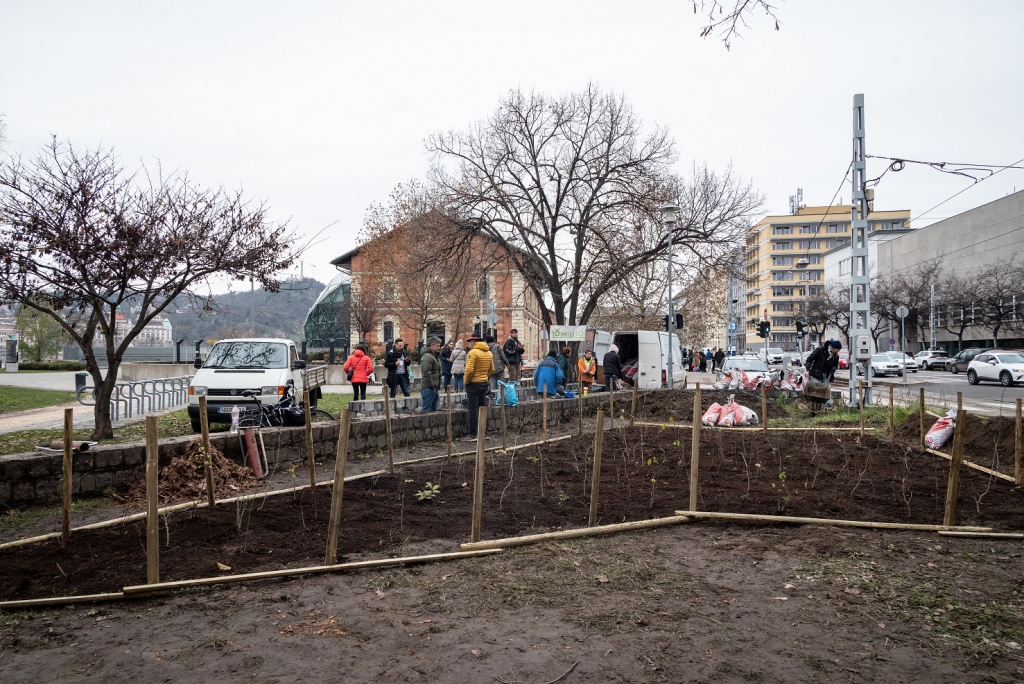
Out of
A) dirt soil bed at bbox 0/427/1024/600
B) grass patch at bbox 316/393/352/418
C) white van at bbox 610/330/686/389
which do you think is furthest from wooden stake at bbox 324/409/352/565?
white van at bbox 610/330/686/389

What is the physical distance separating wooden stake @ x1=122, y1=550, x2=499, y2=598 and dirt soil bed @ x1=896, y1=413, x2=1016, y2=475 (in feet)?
22.0

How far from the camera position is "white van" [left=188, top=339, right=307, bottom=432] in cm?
1268

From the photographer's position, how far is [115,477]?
25.5 ft

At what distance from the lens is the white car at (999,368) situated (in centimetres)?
2898

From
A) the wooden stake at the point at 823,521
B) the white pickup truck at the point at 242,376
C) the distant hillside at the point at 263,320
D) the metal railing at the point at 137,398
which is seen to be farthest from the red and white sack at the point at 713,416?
the distant hillside at the point at 263,320

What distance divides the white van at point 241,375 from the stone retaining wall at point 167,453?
2388mm

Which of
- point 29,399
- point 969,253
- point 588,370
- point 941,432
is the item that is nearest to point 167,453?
point 941,432

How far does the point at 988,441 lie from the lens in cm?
977

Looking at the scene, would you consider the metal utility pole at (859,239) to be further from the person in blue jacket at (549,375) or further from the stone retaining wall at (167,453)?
the stone retaining wall at (167,453)

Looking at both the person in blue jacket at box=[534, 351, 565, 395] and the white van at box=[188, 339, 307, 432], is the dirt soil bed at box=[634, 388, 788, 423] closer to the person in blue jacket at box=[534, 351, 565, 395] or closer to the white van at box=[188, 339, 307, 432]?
the person in blue jacket at box=[534, 351, 565, 395]

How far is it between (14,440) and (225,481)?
17.8ft

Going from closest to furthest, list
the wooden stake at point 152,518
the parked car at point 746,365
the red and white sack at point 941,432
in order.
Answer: the wooden stake at point 152,518 → the red and white sack at point 941,432 → the parked car at point 746,365

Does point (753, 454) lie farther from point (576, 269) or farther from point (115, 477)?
point (576, 269)

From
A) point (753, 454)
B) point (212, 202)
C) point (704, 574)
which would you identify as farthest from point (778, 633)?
point (212, 202)
